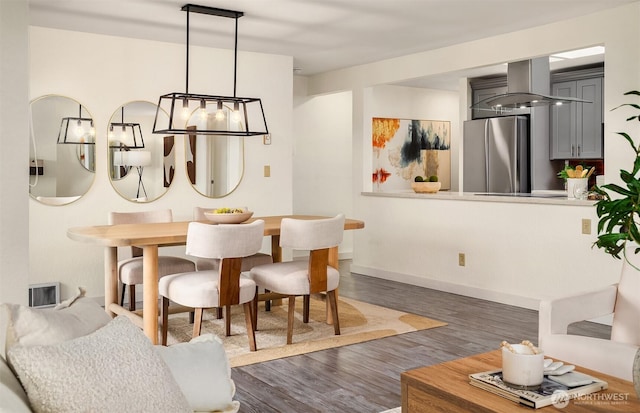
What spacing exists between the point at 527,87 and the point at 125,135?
3.81m

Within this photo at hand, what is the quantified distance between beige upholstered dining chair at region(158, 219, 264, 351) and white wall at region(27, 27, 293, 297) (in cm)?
171

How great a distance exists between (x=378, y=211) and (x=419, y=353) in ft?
9.87

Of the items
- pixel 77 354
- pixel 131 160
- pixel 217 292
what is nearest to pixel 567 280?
pixel 217 292

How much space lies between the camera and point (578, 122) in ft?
23.3

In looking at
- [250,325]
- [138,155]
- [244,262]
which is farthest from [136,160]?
[250,325]

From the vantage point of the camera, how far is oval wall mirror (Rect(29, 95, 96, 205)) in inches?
195

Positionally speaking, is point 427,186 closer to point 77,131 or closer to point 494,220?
point 494,220

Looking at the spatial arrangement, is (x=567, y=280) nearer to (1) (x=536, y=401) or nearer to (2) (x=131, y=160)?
(1) (x=536, y=401)

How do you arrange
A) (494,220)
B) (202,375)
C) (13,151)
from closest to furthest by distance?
(202,375), (13,151), (494,220)

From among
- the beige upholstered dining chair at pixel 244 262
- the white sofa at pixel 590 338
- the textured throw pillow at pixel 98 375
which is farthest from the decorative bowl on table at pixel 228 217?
the textured throw pillow at pixel 98 375

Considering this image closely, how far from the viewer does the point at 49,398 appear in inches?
46.4

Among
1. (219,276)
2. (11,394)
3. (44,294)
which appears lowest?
(44,294)

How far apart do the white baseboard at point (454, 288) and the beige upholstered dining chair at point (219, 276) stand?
250 centimetres

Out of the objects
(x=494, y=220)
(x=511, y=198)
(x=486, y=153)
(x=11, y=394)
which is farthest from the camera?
(x=486, y=153)
